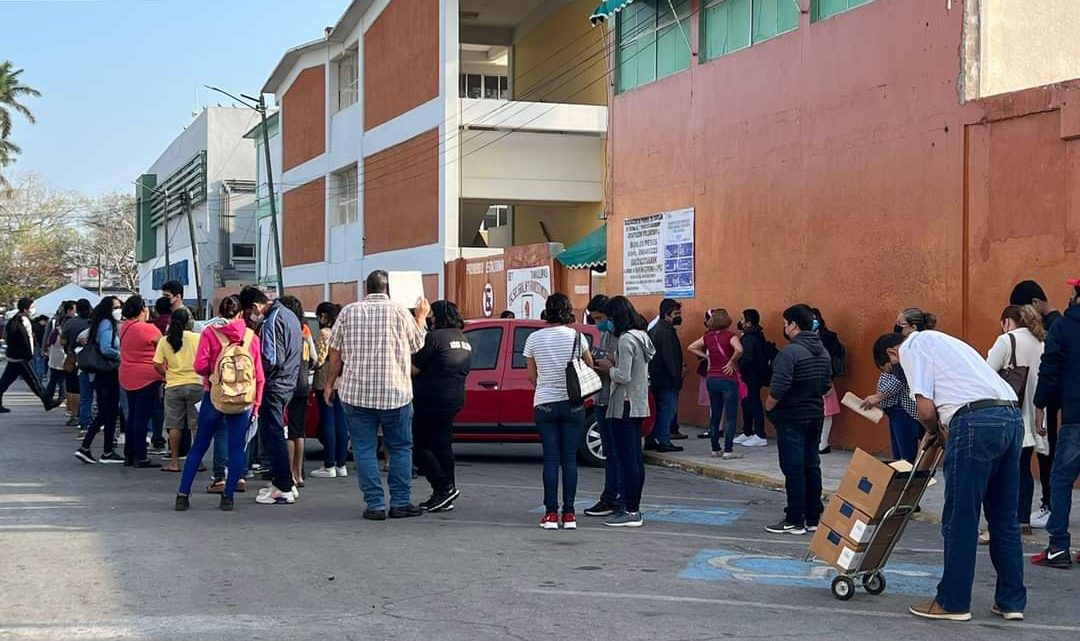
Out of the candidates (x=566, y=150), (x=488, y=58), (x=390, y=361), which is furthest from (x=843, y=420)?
(x=488, y=58)

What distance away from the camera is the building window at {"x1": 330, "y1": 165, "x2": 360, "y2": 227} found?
39.3 meters

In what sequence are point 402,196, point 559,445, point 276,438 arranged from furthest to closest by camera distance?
point 402,196 → point 276,438 → point 559,445

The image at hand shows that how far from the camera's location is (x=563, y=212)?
35000mm

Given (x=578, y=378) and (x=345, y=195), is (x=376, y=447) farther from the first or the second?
(x=345, y=195)

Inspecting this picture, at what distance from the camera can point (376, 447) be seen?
1021cm

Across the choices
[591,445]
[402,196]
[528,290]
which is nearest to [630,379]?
[591,445]

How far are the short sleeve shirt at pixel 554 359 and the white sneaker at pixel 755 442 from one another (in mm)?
6903

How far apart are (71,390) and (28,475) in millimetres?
6894

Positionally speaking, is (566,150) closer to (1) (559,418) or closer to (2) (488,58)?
(2) (488,58)

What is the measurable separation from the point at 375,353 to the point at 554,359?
1438 mm

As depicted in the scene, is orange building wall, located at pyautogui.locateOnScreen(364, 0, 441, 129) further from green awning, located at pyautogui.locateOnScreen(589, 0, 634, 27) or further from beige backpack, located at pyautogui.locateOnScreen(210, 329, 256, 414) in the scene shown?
beige backpack, located at pyautogui.locateOnScreen(210, 329, 256, 414)

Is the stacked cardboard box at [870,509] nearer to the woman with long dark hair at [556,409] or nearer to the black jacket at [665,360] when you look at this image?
the woman with long dark hair at [556,409]

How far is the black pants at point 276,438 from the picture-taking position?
10.8 m

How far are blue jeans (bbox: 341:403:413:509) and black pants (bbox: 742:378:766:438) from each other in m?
6.81
